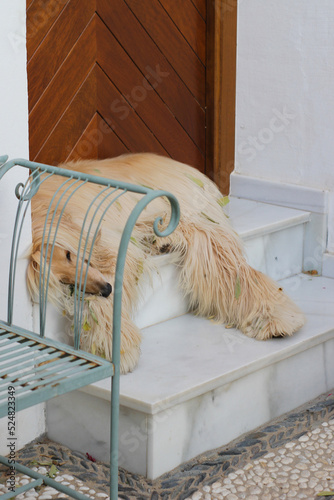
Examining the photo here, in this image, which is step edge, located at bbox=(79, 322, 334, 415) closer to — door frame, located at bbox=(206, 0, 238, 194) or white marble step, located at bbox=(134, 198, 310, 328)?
white marble step, located at bbox=(134, 198, 310, 328)

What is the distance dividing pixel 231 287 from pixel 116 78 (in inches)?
37.5

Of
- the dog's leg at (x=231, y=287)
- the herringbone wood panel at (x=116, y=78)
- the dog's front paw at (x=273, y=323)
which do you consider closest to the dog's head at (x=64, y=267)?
the dog's leg at (x=231, y=287)

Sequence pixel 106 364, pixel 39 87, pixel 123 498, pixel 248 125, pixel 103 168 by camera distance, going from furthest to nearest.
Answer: pixel 248 125 < pixel 39 87 < pixel 103 168 < pixel 123 498 < pixel 106 364

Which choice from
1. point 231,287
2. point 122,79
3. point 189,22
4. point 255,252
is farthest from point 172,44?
point 231,287

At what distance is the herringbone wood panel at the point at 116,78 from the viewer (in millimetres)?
2590

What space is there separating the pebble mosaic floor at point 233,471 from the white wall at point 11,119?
188 mm

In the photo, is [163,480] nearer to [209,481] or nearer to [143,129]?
[209,481]

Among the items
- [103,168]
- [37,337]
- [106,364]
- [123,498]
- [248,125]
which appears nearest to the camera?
[106,364]

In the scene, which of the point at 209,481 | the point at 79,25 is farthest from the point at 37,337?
the point at 79,25

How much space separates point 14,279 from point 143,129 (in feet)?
4.03

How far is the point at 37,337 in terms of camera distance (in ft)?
5.74

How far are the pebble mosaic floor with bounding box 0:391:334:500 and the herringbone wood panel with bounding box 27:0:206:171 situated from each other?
3.52ft

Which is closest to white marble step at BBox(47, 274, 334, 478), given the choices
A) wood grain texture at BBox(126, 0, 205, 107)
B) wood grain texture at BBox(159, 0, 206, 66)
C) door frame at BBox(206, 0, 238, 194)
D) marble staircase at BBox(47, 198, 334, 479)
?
marble staircase at BBox(47, 198, 334, 479)

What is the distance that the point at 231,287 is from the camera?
7.75ft
